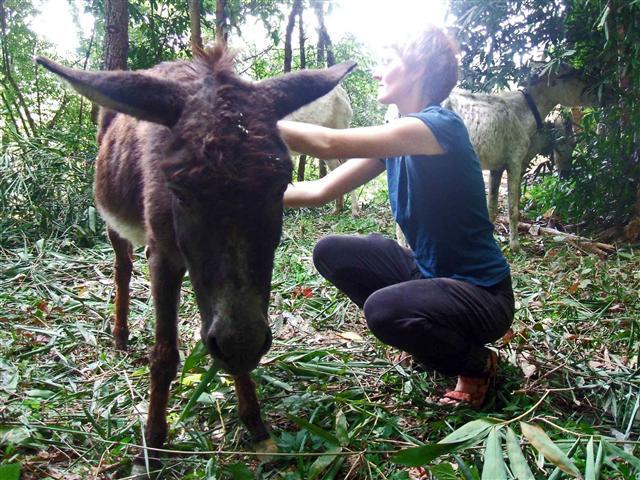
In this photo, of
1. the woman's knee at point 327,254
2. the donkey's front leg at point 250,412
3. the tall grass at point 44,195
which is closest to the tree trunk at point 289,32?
the tall grass at point 44,195

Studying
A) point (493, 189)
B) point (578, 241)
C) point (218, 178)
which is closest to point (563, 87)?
point (493, 189)

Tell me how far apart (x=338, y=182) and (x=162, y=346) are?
62.5 inches

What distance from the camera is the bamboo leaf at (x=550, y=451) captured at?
5.32 ft

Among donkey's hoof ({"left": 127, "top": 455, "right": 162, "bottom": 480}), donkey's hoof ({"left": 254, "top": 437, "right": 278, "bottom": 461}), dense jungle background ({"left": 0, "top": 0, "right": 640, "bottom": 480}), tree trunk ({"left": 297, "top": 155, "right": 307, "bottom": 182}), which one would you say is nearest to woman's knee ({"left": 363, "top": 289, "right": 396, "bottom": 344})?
dense jungle background ({"left": 0, "top": 0, "right": 640, "bottom": 480})

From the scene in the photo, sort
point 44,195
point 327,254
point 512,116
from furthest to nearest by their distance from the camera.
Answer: point 512,116, point 44,195, point 327,254

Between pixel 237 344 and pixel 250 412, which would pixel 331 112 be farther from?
pixel 237 344

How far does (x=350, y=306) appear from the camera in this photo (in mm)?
4172

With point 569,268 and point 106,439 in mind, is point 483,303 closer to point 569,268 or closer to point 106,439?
point 106,439

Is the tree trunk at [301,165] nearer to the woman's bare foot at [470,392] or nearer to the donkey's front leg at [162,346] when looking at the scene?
the woman's bare foot at [470,392]

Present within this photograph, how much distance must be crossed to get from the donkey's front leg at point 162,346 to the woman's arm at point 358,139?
870 millimetres

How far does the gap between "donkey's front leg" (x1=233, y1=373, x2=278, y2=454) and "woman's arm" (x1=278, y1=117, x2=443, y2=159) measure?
4.02ft

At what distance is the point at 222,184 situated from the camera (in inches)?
69.3

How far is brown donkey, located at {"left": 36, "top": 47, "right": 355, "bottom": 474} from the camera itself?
5.84 ft

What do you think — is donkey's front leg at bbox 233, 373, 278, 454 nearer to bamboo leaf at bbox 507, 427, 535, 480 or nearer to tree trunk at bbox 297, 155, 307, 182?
bamboo leaf at bbox 507, 427, 535, 480
